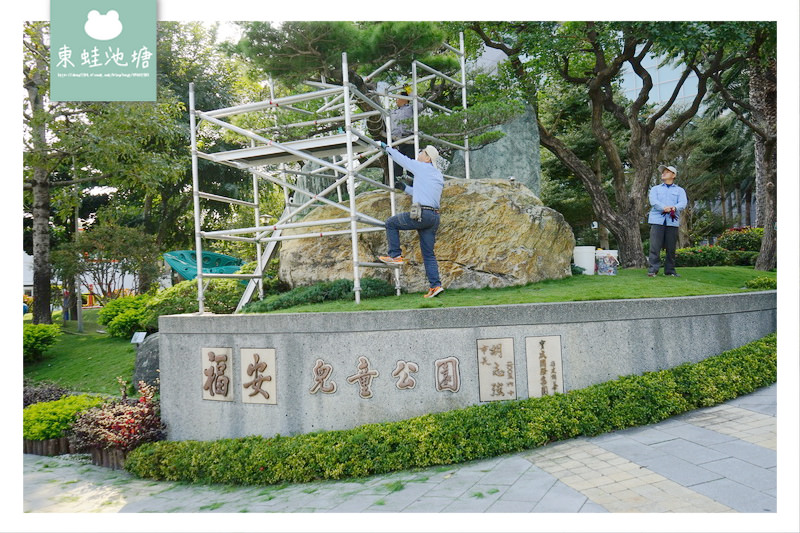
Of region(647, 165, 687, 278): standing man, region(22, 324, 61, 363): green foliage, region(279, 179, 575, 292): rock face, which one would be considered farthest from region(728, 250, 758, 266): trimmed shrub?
region(22, 324, 61, 363): green foliage

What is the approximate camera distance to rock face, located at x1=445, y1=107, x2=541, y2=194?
8383mm

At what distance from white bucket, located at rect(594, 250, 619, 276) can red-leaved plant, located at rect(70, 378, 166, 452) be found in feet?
18.9

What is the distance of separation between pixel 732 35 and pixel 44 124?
394 inches

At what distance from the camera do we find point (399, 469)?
449 centimetres

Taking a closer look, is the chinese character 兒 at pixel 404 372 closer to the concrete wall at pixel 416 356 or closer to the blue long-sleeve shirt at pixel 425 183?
the concrete wall at pixel 416 356

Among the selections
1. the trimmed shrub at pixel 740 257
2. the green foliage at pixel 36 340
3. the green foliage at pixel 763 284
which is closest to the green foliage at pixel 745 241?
the trimmed shrub at pixel 740 257

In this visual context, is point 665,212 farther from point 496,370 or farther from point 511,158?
point 496,370

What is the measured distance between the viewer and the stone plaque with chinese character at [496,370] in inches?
192

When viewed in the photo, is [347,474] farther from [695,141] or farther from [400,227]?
[695,141]

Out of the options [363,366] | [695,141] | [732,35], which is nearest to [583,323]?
[363,366]

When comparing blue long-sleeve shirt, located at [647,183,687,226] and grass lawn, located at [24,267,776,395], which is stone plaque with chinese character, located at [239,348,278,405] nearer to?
grass lawn, located at [24,267,776,395]

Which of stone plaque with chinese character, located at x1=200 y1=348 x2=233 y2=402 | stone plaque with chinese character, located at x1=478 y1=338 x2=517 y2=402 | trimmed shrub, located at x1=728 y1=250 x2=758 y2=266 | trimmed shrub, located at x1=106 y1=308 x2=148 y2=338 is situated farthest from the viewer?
trimmed shrub, located at x1=728 y1=250 x2=758 y2=266

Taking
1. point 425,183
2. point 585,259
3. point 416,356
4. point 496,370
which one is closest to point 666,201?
point 585,259

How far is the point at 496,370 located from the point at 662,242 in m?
3.91
